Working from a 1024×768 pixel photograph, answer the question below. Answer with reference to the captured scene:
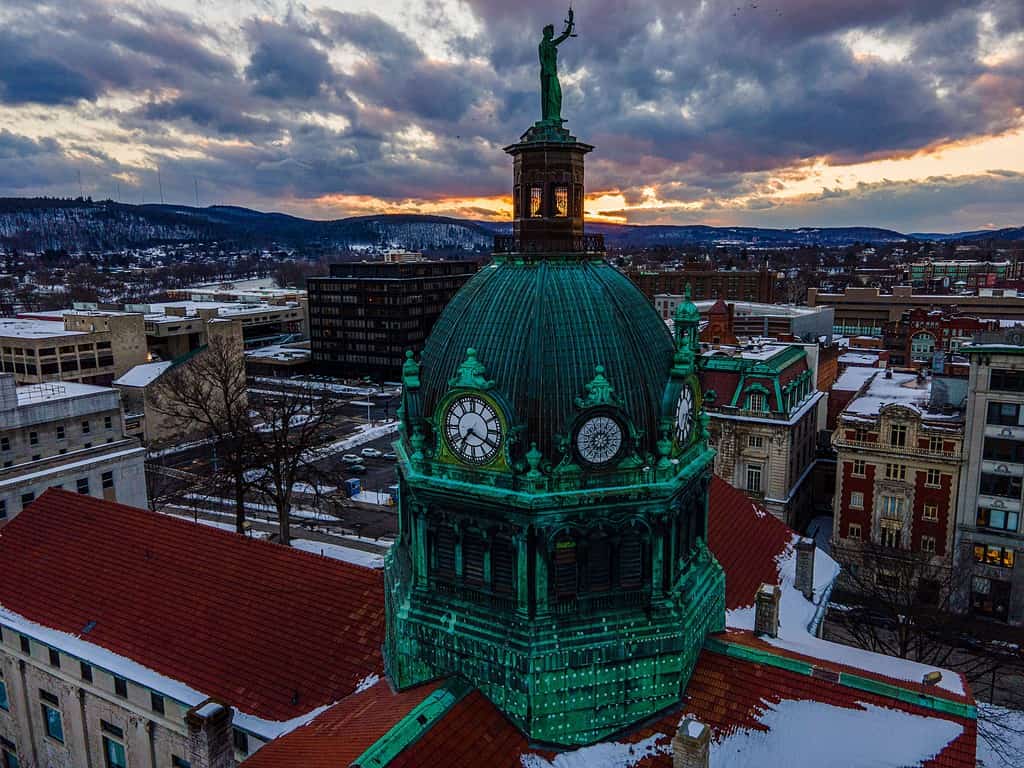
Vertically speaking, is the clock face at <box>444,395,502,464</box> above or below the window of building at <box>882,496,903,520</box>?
above

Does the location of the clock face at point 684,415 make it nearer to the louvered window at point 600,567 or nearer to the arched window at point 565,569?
the louvered window at point 600,567

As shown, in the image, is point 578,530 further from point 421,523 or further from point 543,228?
point 543,228

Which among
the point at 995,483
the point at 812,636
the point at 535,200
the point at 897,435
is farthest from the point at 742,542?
the point at 995,483

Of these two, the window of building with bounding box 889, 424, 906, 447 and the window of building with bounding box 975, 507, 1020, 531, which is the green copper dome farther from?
the window of building with bounding box 975, 507, 1020, 531

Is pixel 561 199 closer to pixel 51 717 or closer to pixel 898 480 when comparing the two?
pixel 51 717

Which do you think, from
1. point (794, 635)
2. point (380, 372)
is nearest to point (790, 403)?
point (794, 635)

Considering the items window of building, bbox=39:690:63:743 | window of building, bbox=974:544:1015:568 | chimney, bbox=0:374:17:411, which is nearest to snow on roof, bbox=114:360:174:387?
chimney, bbox=0:374:17:411
